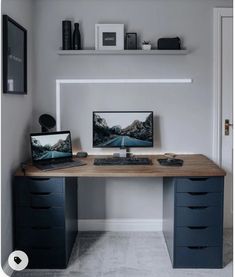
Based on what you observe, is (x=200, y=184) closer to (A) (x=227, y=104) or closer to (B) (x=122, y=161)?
(B) (x=122, y=161)

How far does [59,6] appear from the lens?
10.4 feet

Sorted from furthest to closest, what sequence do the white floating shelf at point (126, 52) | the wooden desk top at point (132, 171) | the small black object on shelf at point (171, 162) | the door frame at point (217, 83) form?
the door frame at point (217, 83) < the white floating shelf at point (126, 52) < the small black object on shelf at point (171, 162) < the wooden desk top at point (132, 171)

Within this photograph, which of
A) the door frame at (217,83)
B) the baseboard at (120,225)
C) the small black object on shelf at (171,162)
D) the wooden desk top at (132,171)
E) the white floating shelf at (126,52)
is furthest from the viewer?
the baseboard at (120,225)

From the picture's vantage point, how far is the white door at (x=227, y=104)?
317 cm

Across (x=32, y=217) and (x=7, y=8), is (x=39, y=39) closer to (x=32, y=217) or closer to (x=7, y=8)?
(x=7, y=8)

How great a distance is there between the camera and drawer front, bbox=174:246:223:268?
8.46 ft

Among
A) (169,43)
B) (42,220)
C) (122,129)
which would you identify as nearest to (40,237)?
(42,220)

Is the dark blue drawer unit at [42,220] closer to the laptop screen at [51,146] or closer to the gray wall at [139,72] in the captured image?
the laptop screen at [51,146]

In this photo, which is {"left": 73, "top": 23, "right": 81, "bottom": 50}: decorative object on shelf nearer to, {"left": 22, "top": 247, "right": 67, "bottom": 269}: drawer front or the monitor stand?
the monitor stand

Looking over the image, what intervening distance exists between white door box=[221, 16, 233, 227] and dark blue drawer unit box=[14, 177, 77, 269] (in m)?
1.59

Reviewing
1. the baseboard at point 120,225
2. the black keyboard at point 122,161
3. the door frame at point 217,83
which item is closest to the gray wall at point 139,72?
the door frame at point 217,83

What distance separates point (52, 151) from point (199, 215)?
1260 millimetres

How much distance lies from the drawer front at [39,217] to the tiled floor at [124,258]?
35cm

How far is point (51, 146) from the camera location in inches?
112
